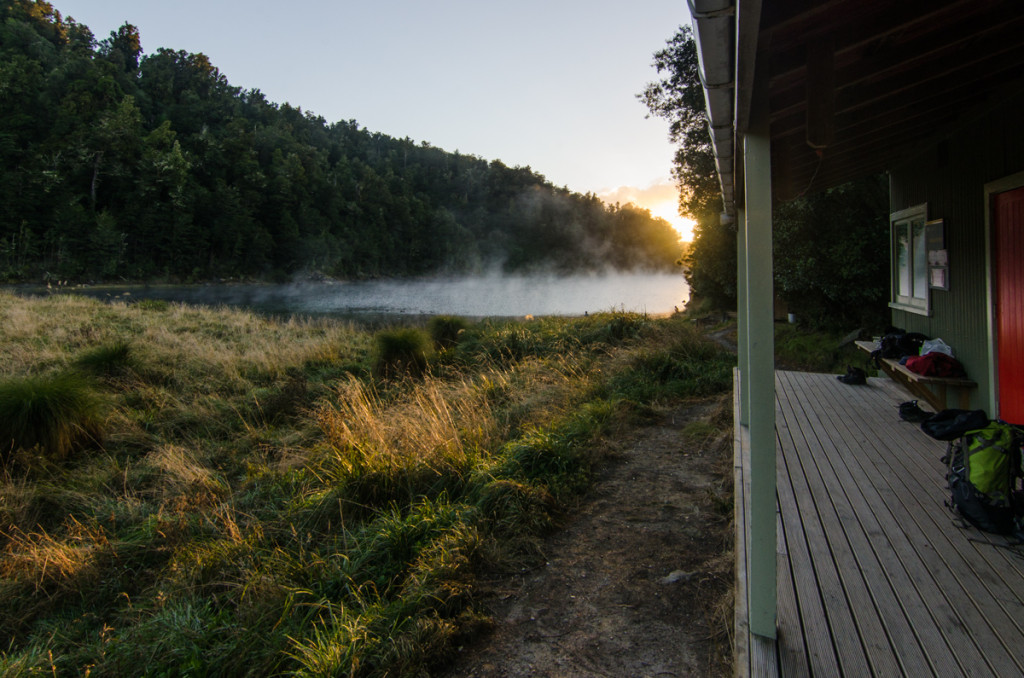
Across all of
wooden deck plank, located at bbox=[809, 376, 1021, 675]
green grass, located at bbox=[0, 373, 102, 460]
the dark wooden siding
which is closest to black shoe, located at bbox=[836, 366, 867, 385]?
the dark wooden siding

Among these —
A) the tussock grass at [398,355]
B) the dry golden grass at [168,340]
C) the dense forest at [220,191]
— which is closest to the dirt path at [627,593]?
the tussock grass at [398,355]

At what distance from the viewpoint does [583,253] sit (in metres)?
84.7

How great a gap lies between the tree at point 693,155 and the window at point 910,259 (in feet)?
24.8

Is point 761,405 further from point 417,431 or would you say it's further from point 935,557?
point 417,431

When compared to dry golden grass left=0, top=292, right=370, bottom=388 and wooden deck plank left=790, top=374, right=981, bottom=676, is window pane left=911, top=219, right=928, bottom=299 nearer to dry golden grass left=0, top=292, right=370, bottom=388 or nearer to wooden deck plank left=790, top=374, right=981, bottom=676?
wooden deck plank left=790, top=374, right=981, bottom=676

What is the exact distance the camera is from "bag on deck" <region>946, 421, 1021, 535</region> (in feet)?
7.89

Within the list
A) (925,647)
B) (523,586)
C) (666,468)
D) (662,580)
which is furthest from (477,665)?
(666,468)

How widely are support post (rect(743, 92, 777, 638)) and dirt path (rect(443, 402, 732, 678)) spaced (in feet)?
1.84

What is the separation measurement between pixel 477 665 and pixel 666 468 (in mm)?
2693

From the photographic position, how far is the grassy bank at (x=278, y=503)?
2.69m

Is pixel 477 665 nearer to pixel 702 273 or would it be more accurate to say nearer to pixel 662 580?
pixel 662 580

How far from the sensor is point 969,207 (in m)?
4.24

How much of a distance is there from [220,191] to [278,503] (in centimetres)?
6412

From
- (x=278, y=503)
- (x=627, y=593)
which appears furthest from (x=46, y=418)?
(x=627, y=593)
